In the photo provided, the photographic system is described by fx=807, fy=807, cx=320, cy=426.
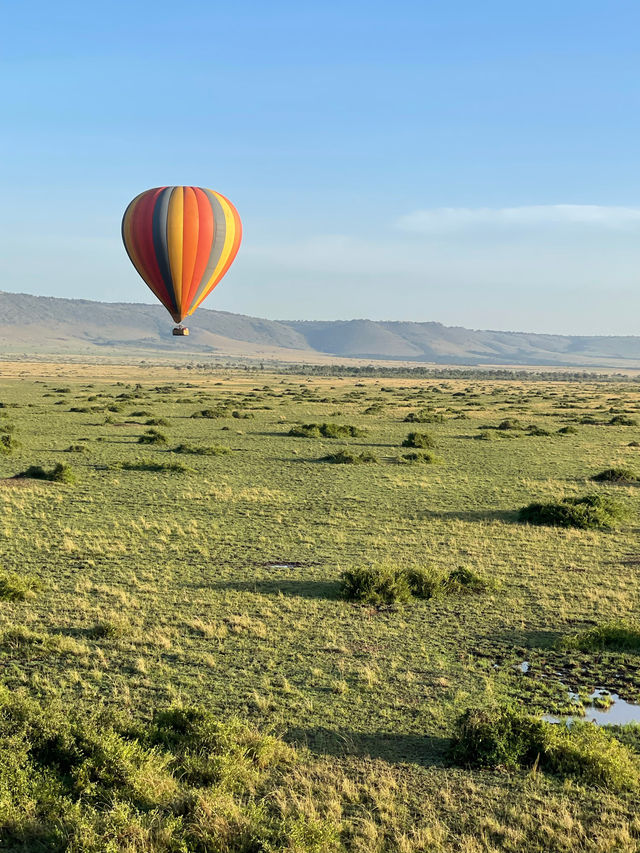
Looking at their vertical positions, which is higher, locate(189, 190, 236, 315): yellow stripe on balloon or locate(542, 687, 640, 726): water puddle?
locate(189, 190, 236, 315): yellow stripe on balloon

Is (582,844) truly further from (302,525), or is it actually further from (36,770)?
(302,525)

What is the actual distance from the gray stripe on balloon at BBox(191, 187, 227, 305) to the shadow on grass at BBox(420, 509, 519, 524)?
18.1 meters

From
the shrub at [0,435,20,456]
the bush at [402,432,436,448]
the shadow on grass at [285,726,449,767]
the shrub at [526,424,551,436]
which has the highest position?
the shrub at [526,424,551,436]

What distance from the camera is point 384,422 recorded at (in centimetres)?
5650

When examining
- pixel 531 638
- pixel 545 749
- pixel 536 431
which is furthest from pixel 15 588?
pixel 536 431

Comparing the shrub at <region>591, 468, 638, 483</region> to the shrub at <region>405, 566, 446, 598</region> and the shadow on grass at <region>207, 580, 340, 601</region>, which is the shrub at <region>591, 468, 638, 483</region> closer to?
the shrub at <region>405, 566, 446, 598</region>

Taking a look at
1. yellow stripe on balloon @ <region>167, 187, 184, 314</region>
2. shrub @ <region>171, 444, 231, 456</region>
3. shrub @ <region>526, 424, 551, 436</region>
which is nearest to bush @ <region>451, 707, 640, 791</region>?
shrub @ <region>171, 444, 231, 456</region>

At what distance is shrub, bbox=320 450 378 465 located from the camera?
116ft

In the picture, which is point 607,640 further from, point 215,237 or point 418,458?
point 215,237

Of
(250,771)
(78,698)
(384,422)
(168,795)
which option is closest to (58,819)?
(168,795)

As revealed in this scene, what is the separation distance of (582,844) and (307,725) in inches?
141

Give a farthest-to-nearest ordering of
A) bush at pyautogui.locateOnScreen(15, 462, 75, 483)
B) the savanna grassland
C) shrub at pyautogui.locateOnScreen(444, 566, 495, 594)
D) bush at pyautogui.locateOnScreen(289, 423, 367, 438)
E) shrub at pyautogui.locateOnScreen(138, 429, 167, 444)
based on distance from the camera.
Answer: bush at pyautogui.locateOnScreen(289, 423, 367, 438) → shrub at pyautogui.locateOnScreen(138, 429, 167, 444) → bush at pyautogui.locateOnScreen(15, 462, 75, 483) → shrub at pyautogui.locateOnScreen(444, 566, 495, 594) → the savanna grassland

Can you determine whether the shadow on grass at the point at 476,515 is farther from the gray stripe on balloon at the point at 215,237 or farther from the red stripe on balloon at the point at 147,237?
the red stripe on balloon at the point at 147,237

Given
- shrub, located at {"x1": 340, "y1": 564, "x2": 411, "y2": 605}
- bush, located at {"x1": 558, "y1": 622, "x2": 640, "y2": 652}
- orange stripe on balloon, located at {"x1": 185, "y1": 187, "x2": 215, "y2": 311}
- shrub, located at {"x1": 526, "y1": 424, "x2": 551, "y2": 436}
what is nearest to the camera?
bush, located at {"x1": 558, "y1": 622, "x2": 640, "y2": 652}
